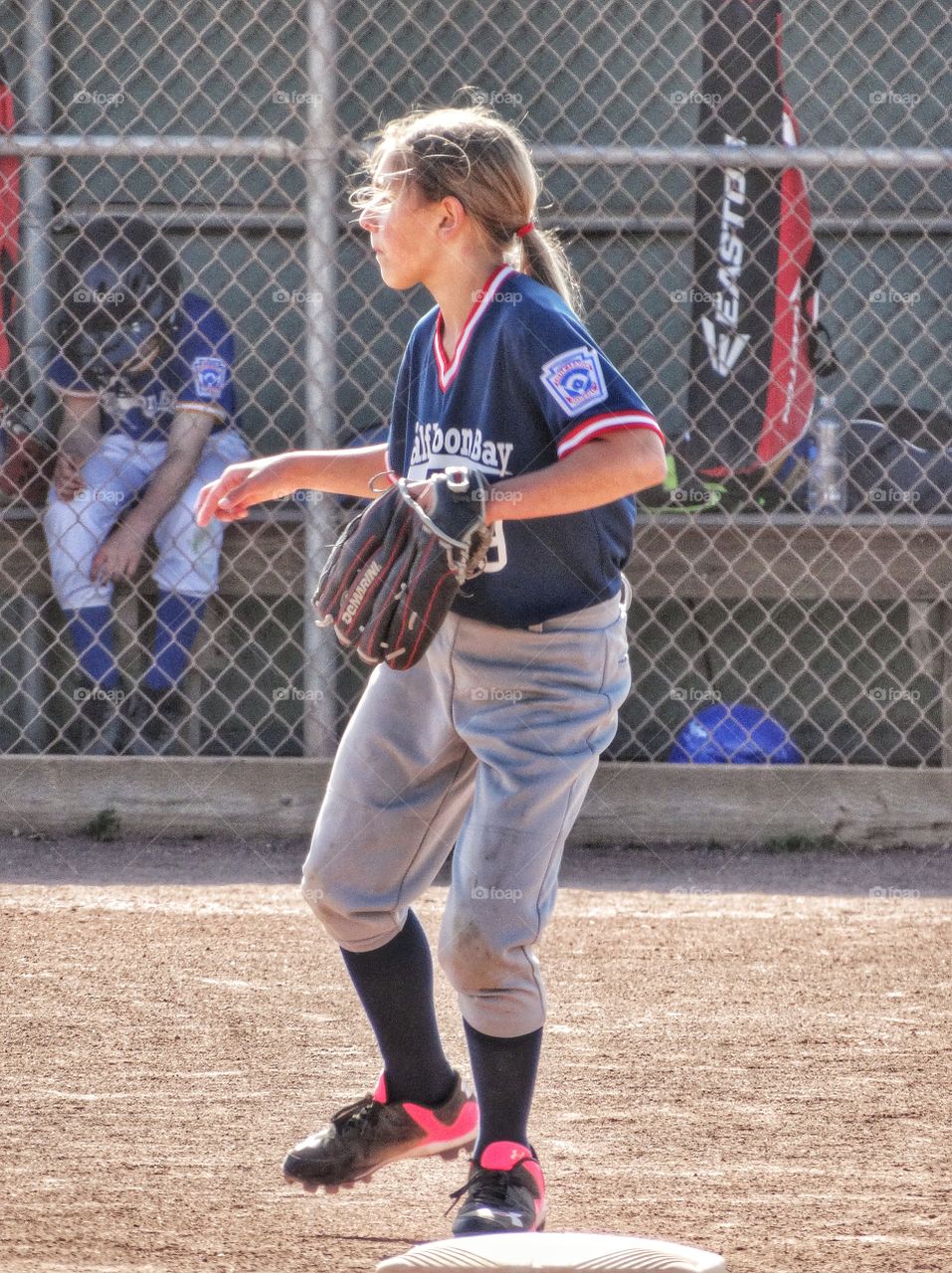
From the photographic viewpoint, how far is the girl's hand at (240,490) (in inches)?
90.9

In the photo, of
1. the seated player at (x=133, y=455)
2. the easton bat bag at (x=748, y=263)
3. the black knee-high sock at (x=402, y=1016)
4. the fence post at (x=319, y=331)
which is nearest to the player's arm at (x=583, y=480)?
the black knee-high sock at (x=402, y=1016)

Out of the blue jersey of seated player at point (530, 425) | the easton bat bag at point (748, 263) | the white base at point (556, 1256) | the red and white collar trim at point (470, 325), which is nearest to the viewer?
the white base at point (556, 1256)

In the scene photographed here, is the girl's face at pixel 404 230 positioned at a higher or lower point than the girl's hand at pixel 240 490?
higher

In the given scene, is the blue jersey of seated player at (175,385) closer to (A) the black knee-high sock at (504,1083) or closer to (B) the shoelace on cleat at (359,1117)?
(B) the shoelace on cleat at (359,1117)

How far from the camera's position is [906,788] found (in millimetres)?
4777

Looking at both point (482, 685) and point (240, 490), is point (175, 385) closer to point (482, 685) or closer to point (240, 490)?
point (240, 490)

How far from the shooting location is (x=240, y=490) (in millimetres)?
2320

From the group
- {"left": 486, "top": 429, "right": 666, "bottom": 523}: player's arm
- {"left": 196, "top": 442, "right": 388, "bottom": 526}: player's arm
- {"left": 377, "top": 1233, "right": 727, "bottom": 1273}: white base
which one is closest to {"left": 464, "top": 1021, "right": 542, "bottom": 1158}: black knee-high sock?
{"left": 377, "top": 1233, "right": 727, "bottom": 1273}: white base

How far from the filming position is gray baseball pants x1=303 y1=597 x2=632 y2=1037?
2.08 meters

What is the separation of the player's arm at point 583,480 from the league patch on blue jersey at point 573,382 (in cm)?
5

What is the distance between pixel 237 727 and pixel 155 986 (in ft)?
8.34

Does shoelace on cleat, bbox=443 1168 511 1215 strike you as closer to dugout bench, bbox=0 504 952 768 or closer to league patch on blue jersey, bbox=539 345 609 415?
league patch on blue jersey, bbox=539 345 609 415

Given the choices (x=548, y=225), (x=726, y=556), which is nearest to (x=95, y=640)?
(x=726, y=556)

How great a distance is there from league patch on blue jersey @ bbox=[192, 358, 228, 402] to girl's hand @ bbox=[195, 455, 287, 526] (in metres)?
2.81
